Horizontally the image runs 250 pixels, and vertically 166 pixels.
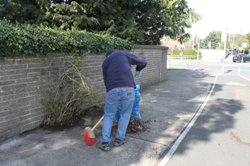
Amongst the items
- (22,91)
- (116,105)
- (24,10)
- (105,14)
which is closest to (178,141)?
(116,105)

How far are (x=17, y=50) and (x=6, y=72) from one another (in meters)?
0.46

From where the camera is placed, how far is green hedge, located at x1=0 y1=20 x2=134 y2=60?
3520 mm

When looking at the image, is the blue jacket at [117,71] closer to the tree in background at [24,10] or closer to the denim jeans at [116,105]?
the denim jeans at [116,105]

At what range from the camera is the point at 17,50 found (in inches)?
146

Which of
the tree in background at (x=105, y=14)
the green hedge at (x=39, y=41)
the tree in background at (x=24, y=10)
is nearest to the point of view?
the green hedge at (x=39, y=41)

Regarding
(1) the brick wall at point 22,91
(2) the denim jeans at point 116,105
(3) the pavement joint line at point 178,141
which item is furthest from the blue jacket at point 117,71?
(1) the brick wall at point 22,91

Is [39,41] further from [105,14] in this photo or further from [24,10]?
[105,14]

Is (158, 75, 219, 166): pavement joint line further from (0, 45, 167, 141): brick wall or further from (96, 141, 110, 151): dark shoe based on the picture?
(0, 45, 167, 141): brick wall

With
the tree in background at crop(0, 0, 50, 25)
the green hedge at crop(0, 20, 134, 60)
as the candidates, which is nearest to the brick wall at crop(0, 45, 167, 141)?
the green hedge at crop(0, 20, 134, 60)

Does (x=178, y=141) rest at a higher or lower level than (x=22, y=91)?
lower

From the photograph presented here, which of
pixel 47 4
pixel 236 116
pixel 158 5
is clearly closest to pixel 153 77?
pixel 158 5

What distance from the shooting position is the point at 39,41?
402 cm

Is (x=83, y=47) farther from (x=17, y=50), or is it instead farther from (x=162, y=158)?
(x=162, y=158)

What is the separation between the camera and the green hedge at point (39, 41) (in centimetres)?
352
